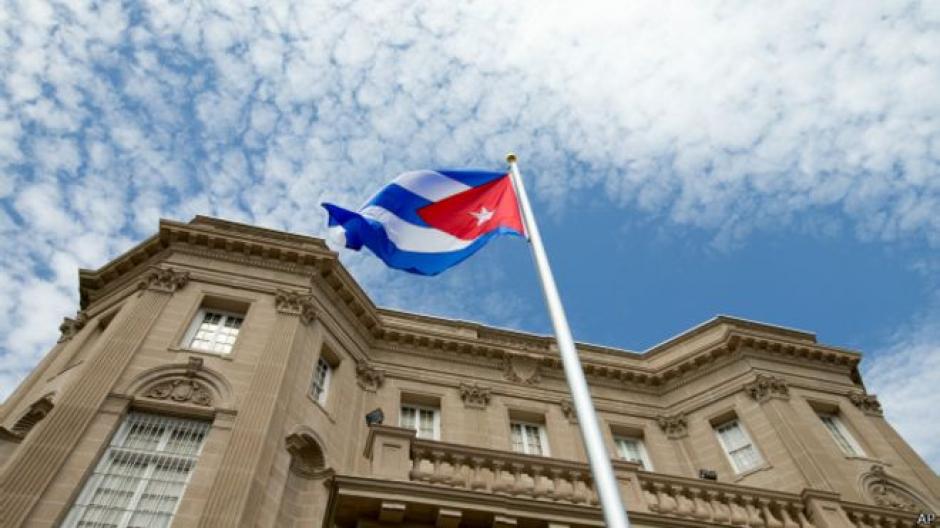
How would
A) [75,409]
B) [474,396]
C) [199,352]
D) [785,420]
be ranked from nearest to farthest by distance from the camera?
[75,409], [199,352], [785,420], [474,396]

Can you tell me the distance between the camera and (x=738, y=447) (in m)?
19.9

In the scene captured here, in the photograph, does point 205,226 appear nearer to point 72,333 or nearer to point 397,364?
point 72,333

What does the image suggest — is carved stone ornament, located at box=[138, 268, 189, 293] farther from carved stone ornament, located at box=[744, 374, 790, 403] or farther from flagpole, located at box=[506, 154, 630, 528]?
carved stone ornament, located at box=[744, 374, 790, 403]

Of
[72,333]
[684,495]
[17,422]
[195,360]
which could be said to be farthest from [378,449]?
[72,333]

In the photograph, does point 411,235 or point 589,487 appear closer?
point 411,235

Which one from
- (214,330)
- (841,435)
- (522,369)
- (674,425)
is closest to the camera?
(214,330)

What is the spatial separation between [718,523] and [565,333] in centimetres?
787

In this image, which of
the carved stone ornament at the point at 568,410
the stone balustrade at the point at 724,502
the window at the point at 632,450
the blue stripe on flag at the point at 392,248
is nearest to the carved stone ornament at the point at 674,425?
the window at the point at 632,450

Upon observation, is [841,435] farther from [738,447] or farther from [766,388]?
[738,447]

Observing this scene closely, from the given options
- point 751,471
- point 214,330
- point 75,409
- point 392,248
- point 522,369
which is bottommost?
point 75,409

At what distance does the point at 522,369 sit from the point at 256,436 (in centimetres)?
1015

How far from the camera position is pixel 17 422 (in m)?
14.8

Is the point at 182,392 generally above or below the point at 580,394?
above

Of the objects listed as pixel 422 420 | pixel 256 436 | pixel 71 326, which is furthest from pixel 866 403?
pixel 71 326
